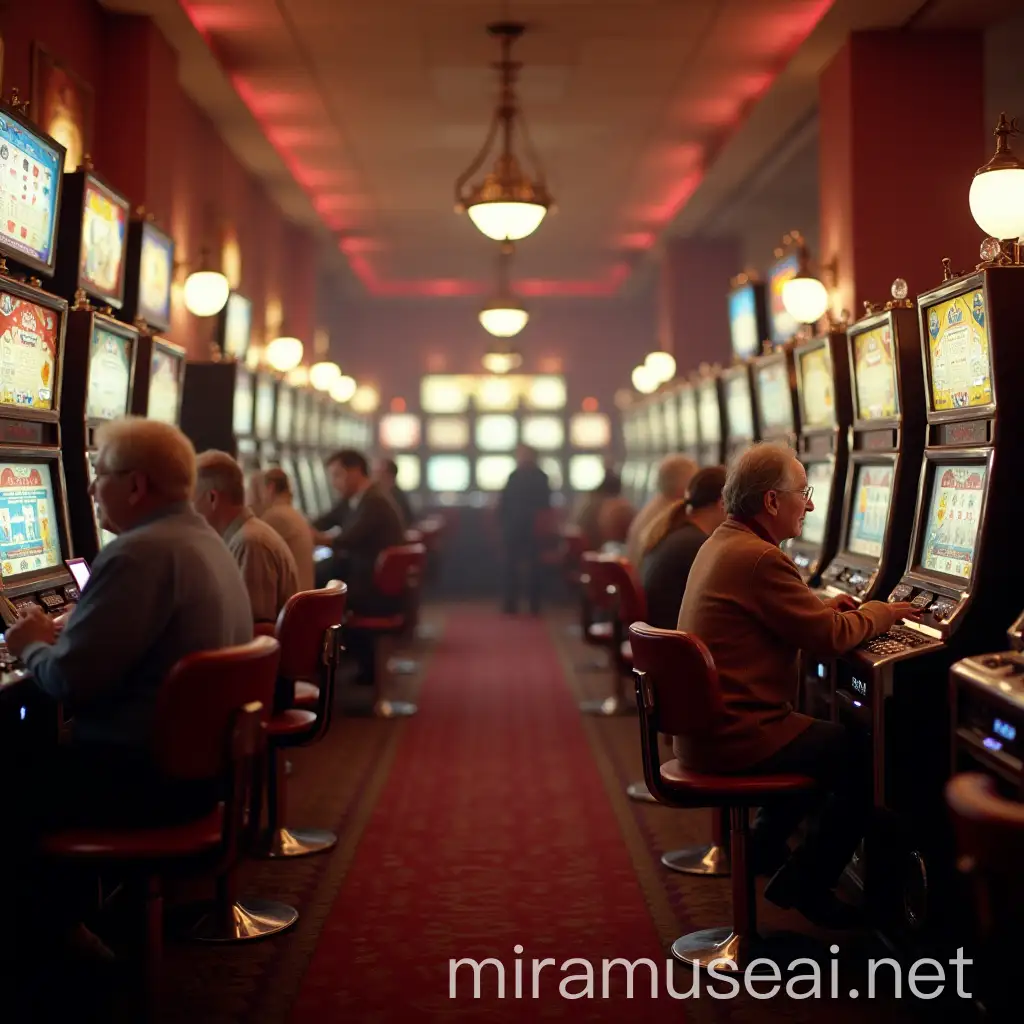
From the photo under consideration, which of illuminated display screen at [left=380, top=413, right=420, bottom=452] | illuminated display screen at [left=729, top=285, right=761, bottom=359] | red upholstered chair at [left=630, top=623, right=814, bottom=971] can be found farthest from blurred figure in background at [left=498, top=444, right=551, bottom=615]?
red upholstered chair at [left=630, top=623, right=814, bottom=971]

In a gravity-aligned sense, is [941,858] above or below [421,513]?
below

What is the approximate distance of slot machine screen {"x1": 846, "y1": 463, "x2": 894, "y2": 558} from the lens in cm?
376

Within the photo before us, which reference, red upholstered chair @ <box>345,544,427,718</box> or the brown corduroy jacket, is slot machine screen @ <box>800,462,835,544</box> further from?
red upholstered chair @ <box>345,544,427,718</box>

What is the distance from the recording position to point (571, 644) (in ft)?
28.0

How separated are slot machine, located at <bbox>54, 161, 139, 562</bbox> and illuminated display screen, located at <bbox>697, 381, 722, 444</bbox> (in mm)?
3406

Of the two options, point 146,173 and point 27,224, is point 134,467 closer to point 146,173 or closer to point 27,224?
point 27,224

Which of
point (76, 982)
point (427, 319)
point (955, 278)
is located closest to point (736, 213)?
point (427, 319)

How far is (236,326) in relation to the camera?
6723mm

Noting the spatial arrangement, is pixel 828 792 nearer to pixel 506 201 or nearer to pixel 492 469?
pixel 506 201

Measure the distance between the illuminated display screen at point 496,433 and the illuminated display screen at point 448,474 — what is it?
0.94ft

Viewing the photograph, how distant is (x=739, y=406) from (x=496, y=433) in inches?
296

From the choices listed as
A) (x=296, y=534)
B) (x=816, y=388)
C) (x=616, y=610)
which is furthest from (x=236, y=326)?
(x=816, y=388)

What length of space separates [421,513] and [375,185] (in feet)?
12.7

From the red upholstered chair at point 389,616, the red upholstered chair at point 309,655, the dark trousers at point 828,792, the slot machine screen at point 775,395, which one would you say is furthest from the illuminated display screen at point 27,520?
the slot machine screen at point 775,395
